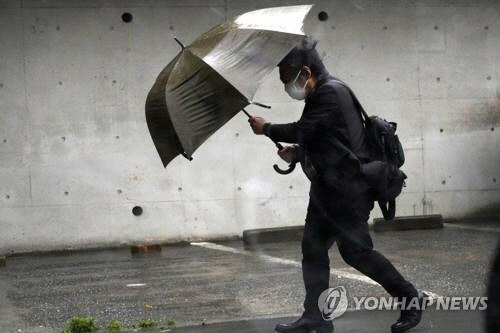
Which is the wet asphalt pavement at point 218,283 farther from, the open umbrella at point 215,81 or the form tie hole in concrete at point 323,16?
the form tie hole in concrete at point 323,16

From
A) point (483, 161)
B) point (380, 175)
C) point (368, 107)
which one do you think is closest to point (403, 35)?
point (368, 107)

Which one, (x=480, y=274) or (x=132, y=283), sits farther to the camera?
(x=132, y=283)

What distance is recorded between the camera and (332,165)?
18.1 feet

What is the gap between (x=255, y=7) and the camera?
44.7ft

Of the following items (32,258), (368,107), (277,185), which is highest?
(368,107)

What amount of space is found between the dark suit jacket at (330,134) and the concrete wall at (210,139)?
25.7 ft

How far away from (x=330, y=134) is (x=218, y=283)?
3.78 metres

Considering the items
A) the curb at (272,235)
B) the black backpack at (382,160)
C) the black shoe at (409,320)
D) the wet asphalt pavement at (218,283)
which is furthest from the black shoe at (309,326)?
the curb at (272,235)

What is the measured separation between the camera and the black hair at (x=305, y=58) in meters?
5.53

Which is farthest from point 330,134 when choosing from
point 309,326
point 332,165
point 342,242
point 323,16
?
point 323,16

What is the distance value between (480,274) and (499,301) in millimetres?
5685

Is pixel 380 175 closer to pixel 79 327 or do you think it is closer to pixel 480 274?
pixel 79 327

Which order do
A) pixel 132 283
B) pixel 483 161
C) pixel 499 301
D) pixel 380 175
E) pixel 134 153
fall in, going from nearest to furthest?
pixel 499 301
pixel 380 175
pixel 132 283
pixel 134 153
pixel 483 161

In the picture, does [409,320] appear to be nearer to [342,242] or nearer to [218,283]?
[342,242]
